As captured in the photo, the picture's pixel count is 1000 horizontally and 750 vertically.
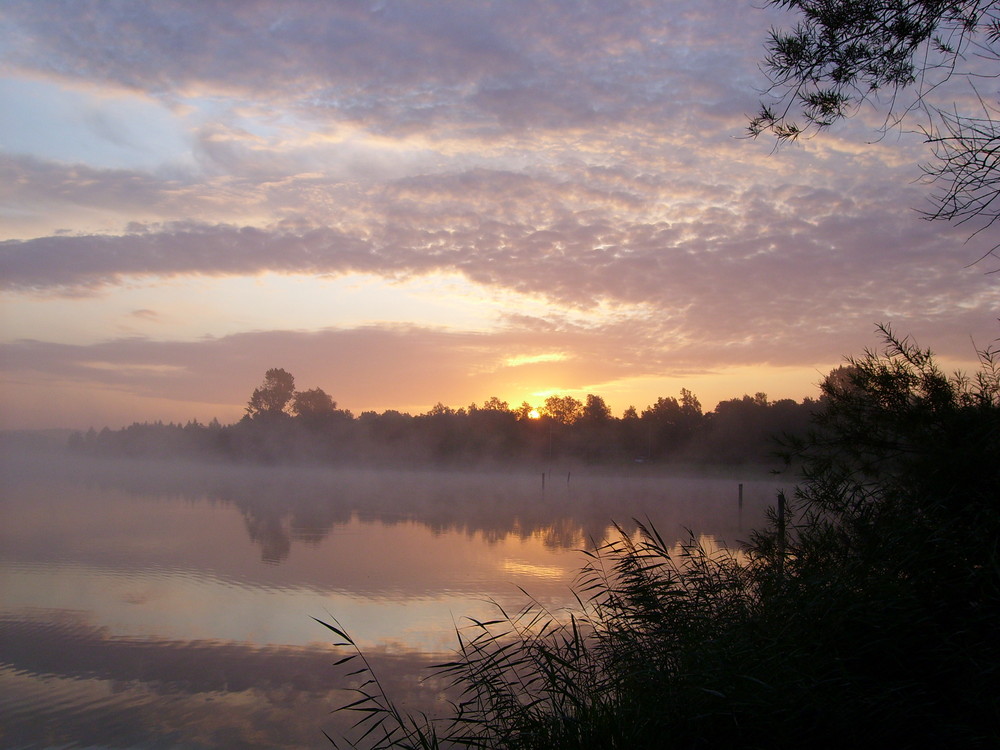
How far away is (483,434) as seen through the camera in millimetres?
80500

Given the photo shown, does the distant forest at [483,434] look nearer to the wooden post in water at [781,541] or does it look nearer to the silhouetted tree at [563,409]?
the silhouetted tree at [563,409]

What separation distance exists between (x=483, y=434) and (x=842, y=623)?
75.8 meters

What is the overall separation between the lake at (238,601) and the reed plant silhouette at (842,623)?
3.50 metres

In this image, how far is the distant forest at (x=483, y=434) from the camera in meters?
68.2

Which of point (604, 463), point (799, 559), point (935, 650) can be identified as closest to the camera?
point (935, 650)

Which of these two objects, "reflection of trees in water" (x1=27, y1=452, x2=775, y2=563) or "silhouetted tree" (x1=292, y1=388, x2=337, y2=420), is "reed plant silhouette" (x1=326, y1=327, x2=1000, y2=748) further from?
"silhouetted tree" (x1=292, y1=388, x2=337, y2=420)

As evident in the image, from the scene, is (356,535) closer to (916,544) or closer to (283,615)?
(283,615)

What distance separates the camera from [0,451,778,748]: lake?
802 centimetres

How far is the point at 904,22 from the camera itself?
5184 mm

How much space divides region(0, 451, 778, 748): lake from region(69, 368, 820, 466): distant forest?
3698 centimetres

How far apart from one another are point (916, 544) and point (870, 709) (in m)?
1.56

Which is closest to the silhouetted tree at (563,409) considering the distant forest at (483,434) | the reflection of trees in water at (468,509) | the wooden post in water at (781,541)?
the distant forest at (483,434)

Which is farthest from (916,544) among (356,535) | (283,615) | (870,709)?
(356,535)

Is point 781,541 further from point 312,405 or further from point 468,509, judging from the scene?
point 312,405
